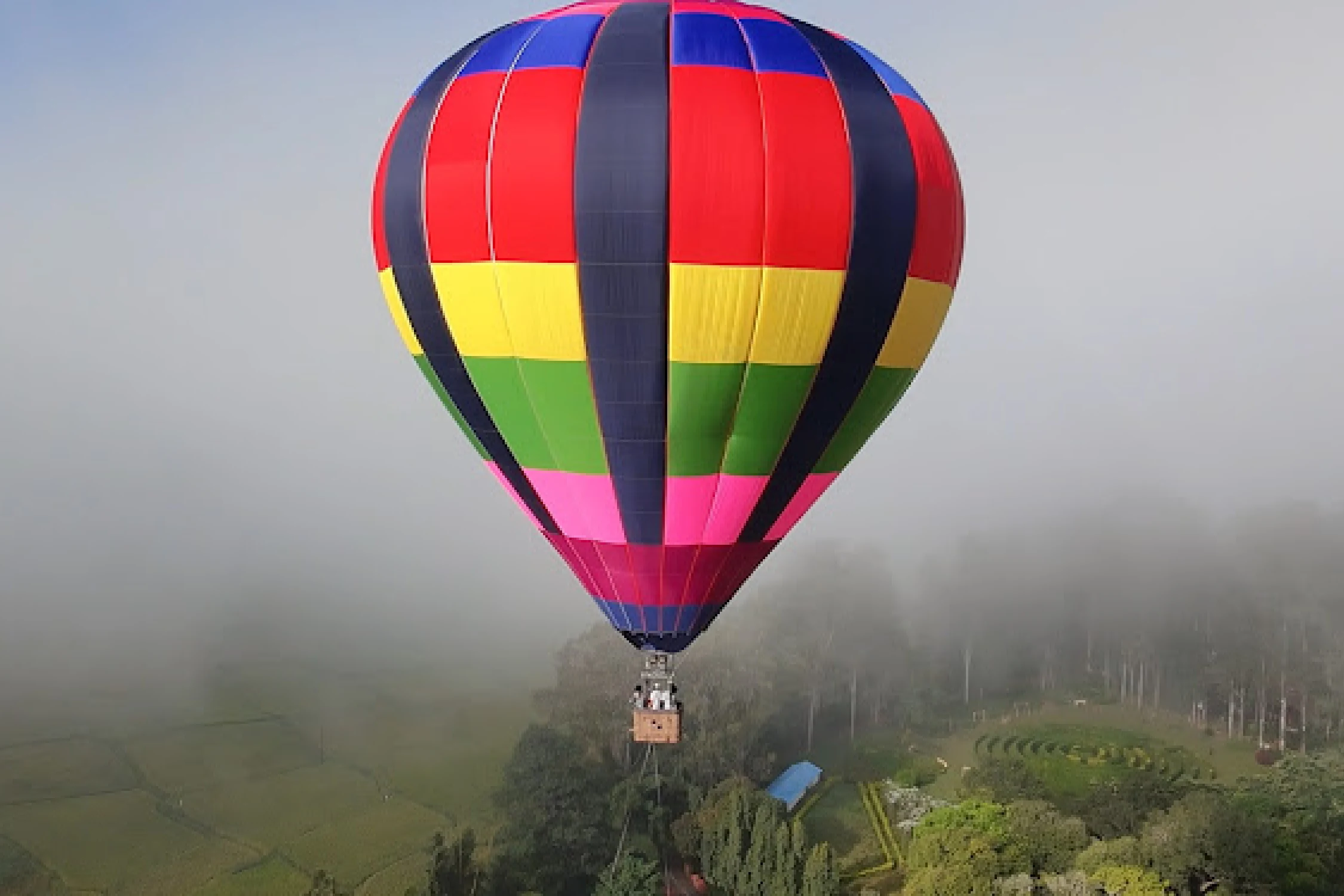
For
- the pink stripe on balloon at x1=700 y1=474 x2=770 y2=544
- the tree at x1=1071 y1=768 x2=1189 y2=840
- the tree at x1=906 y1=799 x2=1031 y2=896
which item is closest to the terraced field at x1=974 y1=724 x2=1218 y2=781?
the tree at x1=1071 y1=768 x2=1189 y2=840

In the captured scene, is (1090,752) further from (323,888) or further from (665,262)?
(665,262)

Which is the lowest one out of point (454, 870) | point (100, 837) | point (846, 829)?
point (100, 837)

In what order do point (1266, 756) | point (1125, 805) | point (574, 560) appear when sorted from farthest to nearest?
point (1266, 756) < point (1125, 805) < point (574, 560)

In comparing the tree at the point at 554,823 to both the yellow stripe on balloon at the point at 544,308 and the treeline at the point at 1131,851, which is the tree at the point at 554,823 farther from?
the yellow stripe on balloon at the point at 544,308

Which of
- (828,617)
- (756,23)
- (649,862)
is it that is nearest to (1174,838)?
(649,862)

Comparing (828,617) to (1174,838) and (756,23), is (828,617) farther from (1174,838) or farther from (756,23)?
(756,23)

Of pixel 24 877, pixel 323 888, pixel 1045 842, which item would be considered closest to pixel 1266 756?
pixel 1045 842
